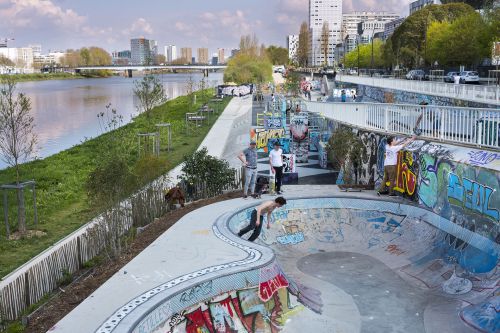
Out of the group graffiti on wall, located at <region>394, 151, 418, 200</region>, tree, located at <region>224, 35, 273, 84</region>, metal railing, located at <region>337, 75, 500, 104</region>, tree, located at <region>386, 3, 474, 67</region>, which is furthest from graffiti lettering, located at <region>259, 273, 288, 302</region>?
tree, located at <region>224, 35, 273, 84</region>

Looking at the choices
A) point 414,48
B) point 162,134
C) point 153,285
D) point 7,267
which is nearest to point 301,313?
point 153,285

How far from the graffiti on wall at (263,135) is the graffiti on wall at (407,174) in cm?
972

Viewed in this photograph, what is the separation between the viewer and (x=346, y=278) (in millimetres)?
12289

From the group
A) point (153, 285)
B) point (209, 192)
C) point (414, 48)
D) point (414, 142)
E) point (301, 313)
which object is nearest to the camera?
point (153, 285)

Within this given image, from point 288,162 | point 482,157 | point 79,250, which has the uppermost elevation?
point 482,157

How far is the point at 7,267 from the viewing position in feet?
42.4

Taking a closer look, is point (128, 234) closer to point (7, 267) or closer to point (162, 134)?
point (7, 267)

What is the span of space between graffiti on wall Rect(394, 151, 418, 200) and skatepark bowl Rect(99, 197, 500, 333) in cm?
83

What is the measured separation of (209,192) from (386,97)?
38.9m

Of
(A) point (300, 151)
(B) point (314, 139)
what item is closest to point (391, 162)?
(A) point (300, 151)

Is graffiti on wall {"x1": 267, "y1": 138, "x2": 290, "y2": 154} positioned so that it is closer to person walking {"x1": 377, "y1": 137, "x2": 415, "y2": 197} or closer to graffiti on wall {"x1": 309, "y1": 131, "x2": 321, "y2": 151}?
graffiti on wall {"x1": 309, "y1": 131, "x2": 321, "y2": 151}

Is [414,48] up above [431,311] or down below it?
above

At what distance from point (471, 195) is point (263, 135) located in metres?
14.5

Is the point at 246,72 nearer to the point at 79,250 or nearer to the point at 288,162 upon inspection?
the point at 288,162
